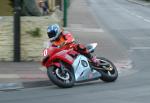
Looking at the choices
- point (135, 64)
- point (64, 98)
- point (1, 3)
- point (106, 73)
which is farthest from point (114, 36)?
point (64, 98)

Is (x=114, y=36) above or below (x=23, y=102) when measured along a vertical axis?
below

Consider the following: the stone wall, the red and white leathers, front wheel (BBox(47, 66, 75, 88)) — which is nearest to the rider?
the red and white leathers

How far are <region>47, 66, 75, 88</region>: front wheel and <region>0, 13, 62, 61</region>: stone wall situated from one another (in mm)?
4136

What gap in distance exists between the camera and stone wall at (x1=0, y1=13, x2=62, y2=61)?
54.9ft

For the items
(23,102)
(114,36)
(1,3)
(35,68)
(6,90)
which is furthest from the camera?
(114,36)

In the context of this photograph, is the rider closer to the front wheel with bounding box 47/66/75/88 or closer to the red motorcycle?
the red motorcycle

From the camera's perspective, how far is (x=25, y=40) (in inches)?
662

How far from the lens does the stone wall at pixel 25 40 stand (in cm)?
1672

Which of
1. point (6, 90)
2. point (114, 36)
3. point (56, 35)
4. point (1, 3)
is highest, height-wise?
point (56, 35)

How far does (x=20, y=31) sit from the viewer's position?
54.1ft

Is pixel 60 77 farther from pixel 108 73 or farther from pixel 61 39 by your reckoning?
pixel 108 73

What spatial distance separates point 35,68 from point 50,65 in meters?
2.88

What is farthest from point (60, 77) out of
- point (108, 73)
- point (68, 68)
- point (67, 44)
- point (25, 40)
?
point (25, 40)

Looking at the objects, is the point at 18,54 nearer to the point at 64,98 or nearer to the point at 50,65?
the point at 50,65
